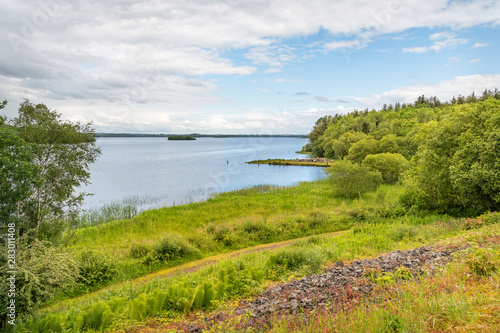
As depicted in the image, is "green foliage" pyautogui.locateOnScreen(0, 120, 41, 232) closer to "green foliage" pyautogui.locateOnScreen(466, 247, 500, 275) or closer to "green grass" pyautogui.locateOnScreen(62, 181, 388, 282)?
"green grass" pyautogui.locateOnScreen(62, 181, 388, 282)

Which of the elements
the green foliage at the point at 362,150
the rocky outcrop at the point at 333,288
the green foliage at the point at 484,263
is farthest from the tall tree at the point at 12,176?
the green foliage at the point at 362,150

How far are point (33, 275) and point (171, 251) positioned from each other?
829 centimetres

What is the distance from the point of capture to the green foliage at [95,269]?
41.4 ft

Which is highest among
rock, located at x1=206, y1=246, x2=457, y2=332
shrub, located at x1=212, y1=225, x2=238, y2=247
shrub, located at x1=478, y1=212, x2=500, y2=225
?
shrub, located at x1=478, y1=212, x2=500, y2=225

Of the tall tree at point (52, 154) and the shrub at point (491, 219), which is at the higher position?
the tall tree at point (52, 154)

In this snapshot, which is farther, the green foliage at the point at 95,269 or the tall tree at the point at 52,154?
the green foliage at the point at 95,269

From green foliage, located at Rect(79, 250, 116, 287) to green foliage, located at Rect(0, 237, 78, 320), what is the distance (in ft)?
13.1

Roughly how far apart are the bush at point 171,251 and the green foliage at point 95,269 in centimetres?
202

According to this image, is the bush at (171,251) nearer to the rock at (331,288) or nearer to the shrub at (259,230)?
the shrub at (259,230)

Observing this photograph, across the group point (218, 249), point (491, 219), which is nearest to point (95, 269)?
point (218, 249)

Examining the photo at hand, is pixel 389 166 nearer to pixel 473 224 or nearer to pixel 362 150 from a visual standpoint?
pixel 362 150

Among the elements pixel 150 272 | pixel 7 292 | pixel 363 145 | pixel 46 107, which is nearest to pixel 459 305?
pixel 7 292

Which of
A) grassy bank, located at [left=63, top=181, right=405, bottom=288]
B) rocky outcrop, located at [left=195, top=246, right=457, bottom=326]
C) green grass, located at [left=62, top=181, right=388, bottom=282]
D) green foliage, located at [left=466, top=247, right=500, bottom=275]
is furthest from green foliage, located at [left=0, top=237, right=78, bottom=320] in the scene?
green foliage, located at [left=466, top=247, right=500, bottom=275]

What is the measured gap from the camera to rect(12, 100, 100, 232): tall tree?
10598 mm
